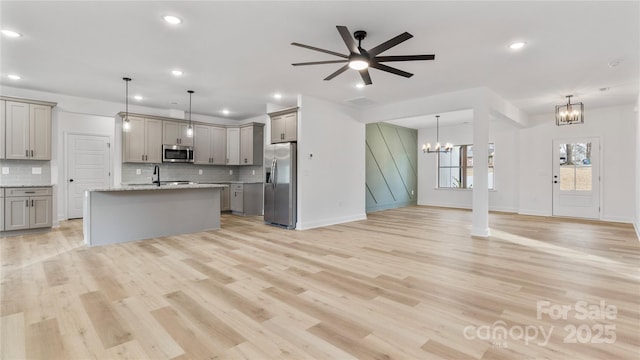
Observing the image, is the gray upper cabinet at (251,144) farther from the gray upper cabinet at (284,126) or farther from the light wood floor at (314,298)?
the light wood floor at (314,298)

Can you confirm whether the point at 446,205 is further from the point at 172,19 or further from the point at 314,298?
the point at 172,19

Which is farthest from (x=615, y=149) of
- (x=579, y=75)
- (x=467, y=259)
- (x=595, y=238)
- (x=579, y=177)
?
(x=467, y=259)

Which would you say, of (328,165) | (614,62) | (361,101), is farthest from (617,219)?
(328,165)

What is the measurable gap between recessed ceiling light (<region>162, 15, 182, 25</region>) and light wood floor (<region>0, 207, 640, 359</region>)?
276 centimetres

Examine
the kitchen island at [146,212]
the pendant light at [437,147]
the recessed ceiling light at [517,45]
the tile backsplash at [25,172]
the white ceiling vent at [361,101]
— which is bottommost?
the kitchen island at [146,212]

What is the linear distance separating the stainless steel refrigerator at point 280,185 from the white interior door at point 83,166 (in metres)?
4.10

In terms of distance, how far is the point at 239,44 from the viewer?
3863 millimetres

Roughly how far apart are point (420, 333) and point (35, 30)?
5.01 m

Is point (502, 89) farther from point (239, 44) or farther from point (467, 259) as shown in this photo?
point (239, 44)

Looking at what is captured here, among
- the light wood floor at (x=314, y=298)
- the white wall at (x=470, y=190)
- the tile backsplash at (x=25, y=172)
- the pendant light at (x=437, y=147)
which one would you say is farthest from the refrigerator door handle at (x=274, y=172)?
the white wall at (x=470, y=190)

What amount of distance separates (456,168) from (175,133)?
28.7ft

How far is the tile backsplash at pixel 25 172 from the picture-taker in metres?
5.87

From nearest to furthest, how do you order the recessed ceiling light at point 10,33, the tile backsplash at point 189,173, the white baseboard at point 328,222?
the recessed ceiling light at point 10,33
the white baseboard at point 328,222
the tile backsplash at point 189,173

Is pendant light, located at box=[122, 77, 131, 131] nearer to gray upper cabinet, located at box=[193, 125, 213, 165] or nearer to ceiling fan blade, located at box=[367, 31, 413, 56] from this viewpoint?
gray upper cabinet, located at box=[193, 125, 213, 165]
